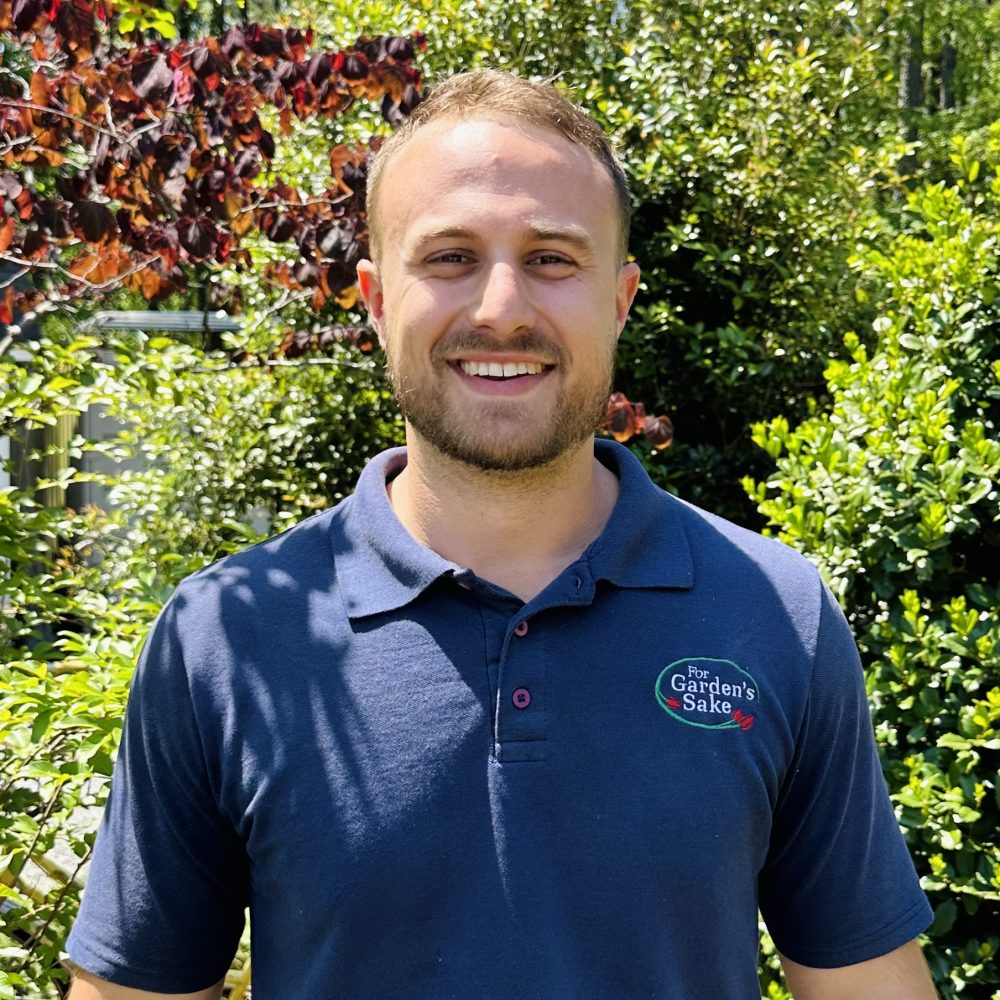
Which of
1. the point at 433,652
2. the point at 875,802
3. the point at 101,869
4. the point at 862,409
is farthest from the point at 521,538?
the point at 862,409

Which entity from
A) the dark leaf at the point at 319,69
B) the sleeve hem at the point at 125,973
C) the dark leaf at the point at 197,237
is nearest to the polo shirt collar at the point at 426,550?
the sleeve hem at the point at 125,973

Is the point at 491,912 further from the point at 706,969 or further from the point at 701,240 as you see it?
the point at 701,240

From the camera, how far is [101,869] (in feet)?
5.60

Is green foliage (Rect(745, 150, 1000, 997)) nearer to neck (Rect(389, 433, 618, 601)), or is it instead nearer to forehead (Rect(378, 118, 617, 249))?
neck (Rect(389, 433, 618, 601))

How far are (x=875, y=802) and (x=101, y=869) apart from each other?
3.66ft

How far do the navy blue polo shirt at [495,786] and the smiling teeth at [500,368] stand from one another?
0.28 m

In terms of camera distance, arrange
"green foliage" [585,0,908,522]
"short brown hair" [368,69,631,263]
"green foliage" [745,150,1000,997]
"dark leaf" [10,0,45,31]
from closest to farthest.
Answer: "short brown hair" [368,69,631,263], "green foliage" [745,150,1000,997], "dark leaf" [10,0,45,31], "green foliage" [585,0,908,522]

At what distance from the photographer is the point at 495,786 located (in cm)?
159

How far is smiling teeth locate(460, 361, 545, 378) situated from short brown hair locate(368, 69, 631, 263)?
30 cm

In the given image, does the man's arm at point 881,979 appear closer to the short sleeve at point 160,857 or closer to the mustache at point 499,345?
the short sleeve at point 160,857

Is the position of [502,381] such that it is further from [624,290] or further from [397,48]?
[397,48]

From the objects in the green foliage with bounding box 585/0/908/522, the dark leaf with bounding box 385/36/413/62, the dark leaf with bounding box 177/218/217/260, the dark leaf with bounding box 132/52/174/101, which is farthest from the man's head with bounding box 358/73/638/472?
the green foliage with bounding box 585/0/908/522

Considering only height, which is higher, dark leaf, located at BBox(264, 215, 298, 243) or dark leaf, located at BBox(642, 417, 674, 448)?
dark leaf, located at BBox(264, 215, 298, 243)

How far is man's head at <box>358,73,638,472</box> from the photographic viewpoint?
1775 mm
